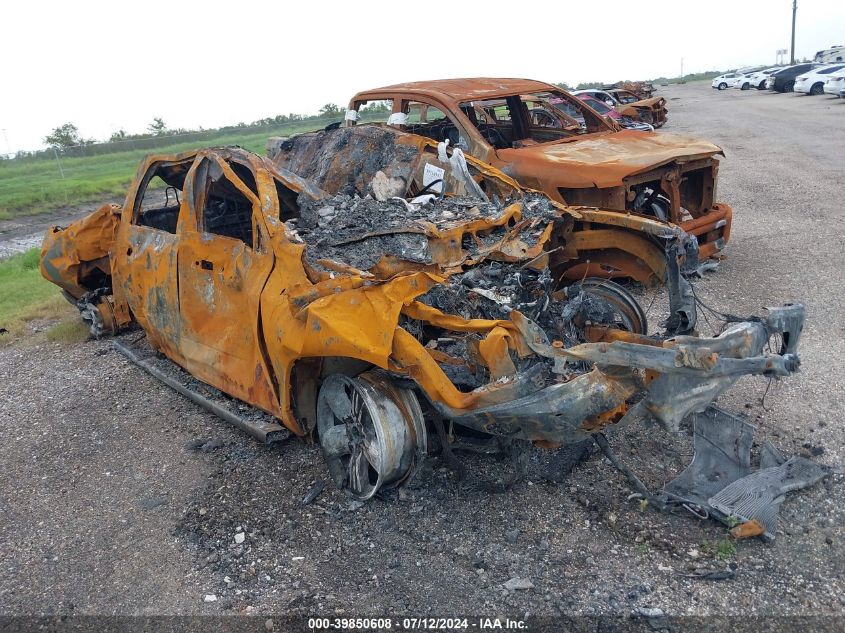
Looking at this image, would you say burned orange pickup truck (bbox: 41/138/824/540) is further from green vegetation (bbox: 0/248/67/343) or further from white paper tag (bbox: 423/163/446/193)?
green vegetation (bbox: 0/248/67/343)

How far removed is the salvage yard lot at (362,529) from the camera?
3031mm

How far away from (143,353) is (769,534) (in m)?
4.84

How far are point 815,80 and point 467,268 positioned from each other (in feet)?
105

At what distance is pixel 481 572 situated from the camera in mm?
3186

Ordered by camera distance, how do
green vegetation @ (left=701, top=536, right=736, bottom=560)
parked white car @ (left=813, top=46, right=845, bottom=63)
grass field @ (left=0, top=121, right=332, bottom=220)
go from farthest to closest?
1. parked white car @ (left=813, top=46, right=845, bottom=63)
2. grass field @ (left=0, top=121, right=332, bottom=220)
3. green vegetation @ (left=701, top=536, right=736, bottom=560)

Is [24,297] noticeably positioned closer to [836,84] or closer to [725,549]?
[725,549]

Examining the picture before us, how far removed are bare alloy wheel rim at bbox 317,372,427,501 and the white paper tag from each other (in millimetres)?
2215

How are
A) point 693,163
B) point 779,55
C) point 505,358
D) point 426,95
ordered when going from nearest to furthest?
point 505,358
point 693,163
point 426,95
point 779,55


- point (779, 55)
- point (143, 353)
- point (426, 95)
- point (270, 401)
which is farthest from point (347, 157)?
point (779, 55)

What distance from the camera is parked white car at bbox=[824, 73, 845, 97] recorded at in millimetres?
25406

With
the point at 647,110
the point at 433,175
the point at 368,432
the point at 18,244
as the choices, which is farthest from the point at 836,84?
the point at 368,432

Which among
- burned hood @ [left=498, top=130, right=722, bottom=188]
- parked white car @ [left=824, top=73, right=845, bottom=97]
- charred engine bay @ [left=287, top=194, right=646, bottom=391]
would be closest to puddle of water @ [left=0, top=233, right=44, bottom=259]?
burned hood @ [left=498, top=130, right=722, bottom=188]

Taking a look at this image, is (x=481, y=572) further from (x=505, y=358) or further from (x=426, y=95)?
(x=426, y=95)

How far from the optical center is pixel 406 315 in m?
3.49
